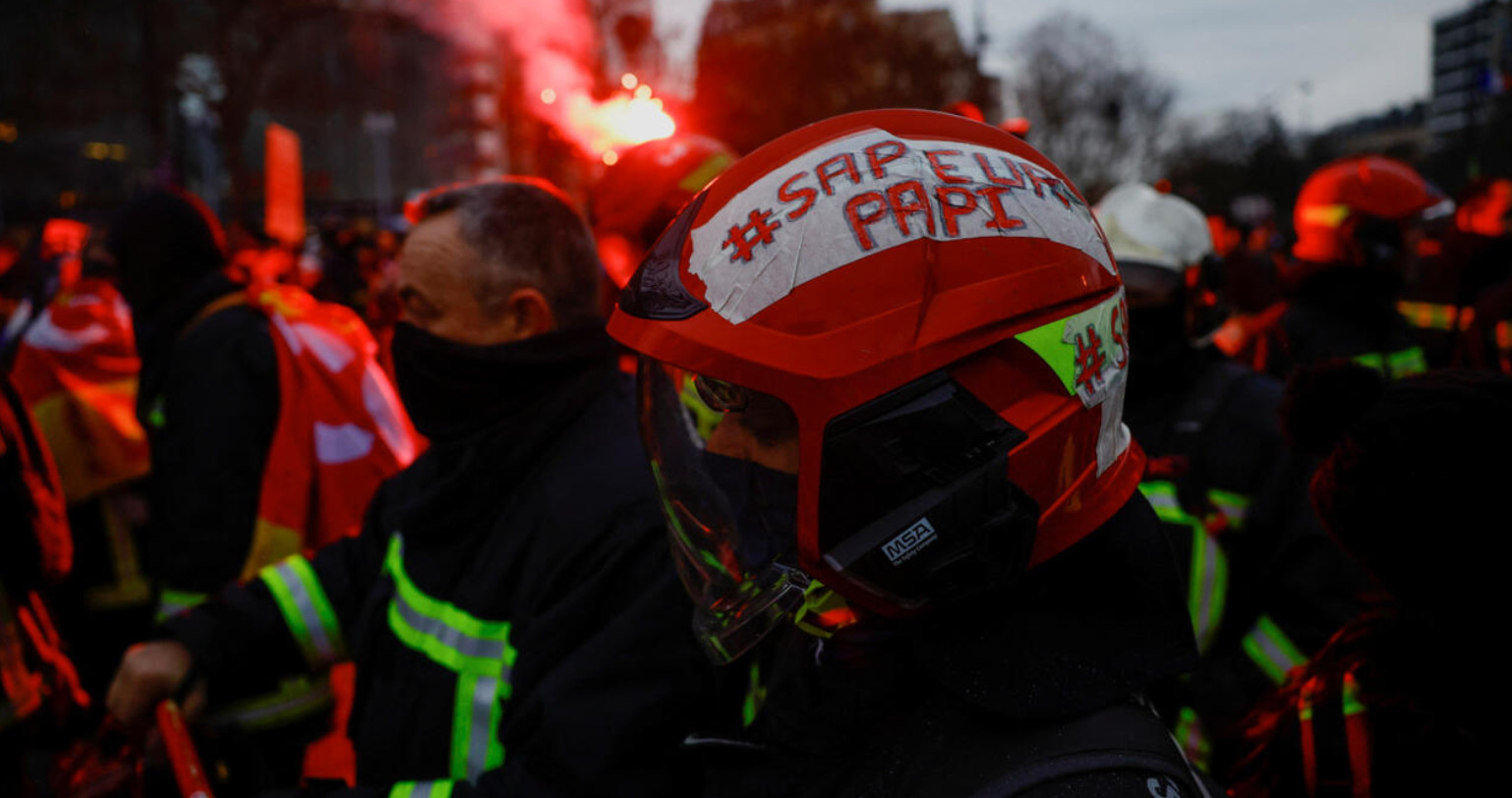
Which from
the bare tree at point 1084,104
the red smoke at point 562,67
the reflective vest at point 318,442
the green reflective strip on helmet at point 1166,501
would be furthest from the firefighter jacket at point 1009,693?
the bare tree at point 1084,104

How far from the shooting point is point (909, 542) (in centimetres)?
115

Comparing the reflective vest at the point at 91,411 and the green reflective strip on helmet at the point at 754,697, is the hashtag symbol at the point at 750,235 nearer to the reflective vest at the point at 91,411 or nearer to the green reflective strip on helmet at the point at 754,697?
the green reflective strip on helmet at the point at 754,697

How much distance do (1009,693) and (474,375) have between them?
138 centimetres

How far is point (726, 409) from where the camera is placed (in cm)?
131

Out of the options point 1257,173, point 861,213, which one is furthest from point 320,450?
point 1257,173

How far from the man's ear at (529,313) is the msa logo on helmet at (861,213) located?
97 cm

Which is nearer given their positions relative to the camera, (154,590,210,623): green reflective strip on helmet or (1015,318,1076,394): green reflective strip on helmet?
(1015,318,1076,394): green reflective strip on helmet

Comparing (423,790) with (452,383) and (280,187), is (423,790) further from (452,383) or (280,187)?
(280,187)

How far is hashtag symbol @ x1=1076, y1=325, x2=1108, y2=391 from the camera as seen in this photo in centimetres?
126

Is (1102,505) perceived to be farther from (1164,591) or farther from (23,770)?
(23,770)

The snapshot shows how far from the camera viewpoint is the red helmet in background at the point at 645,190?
12.2 feet

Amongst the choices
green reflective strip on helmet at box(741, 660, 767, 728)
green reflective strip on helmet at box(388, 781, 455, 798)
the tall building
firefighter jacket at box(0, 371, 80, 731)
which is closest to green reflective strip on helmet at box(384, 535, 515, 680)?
green reflective strip on helmet at box(388, 781, 455, 798)

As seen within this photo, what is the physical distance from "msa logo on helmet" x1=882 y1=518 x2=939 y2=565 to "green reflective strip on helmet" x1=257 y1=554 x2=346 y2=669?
73.3 inches

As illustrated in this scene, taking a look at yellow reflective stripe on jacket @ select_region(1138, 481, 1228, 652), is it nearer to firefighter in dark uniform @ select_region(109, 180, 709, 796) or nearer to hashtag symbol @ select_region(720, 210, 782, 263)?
firefighter in dark uniform @ select_region(109, 180, 709, 796)
